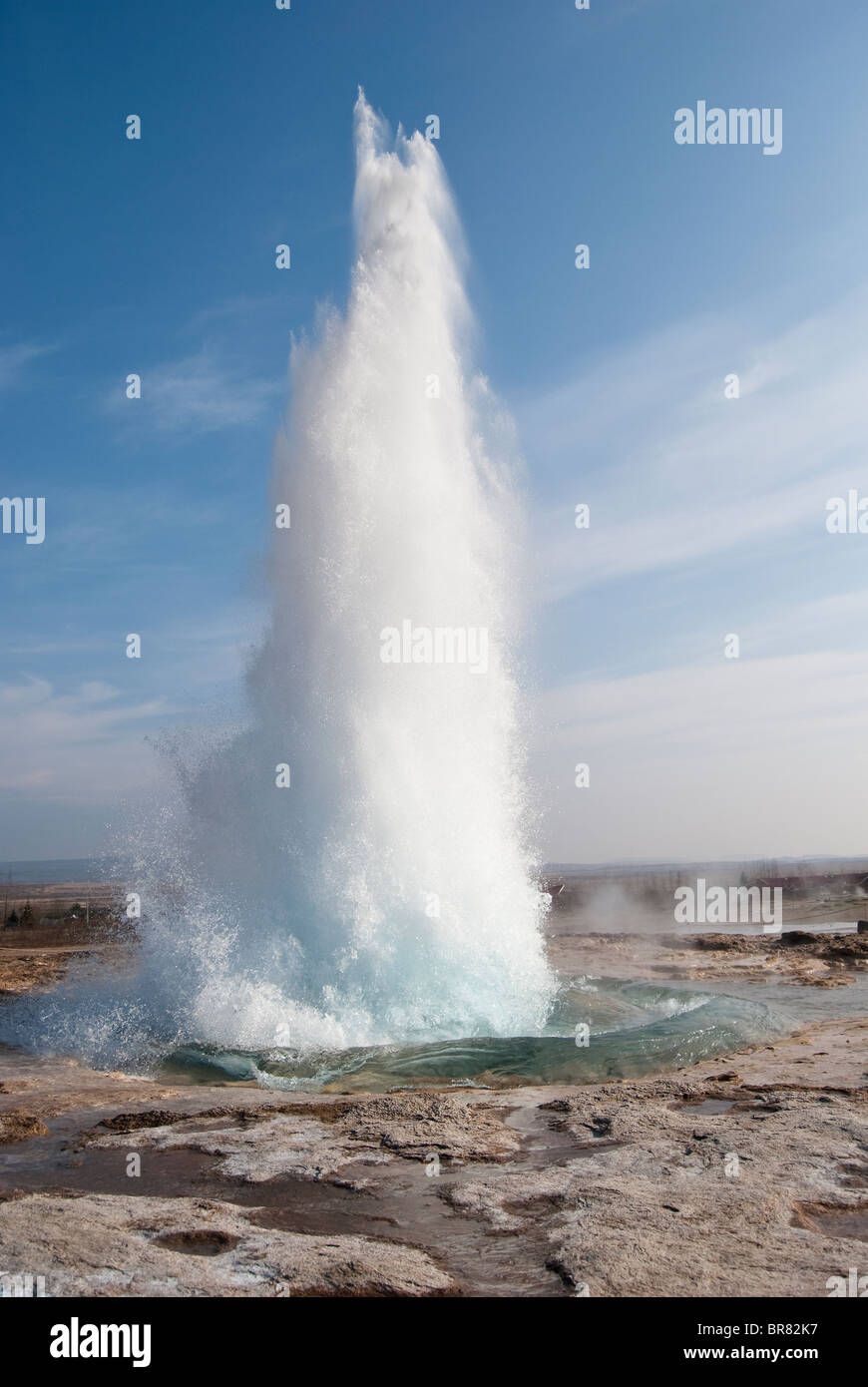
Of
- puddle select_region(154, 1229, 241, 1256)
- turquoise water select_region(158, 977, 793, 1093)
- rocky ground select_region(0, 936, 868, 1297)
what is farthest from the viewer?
turquoise water select_region(158, 977, 793, 1093)

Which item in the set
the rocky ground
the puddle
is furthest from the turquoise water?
the puddle

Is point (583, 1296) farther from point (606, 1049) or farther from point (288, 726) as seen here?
point (288, 726)

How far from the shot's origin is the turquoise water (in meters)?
11.1

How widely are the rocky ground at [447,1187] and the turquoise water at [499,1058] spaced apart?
96 centimetres

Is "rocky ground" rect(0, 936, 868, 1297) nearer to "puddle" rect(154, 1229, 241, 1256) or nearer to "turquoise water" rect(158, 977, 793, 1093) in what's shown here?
"puddle" rect(154, 1229, 241, 1256)

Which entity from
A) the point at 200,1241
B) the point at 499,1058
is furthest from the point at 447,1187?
the point at 499,1058

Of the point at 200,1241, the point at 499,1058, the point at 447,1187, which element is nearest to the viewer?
the point at 200,1241

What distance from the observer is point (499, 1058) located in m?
11.7

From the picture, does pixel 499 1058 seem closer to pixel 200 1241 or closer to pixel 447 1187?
pixel 447 1187

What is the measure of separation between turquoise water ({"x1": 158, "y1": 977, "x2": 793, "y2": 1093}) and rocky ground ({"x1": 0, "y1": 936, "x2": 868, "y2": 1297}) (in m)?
0.96

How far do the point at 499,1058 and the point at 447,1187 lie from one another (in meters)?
5.27

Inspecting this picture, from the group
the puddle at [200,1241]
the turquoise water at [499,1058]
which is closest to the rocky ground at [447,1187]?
the puddle at [200,1241]
